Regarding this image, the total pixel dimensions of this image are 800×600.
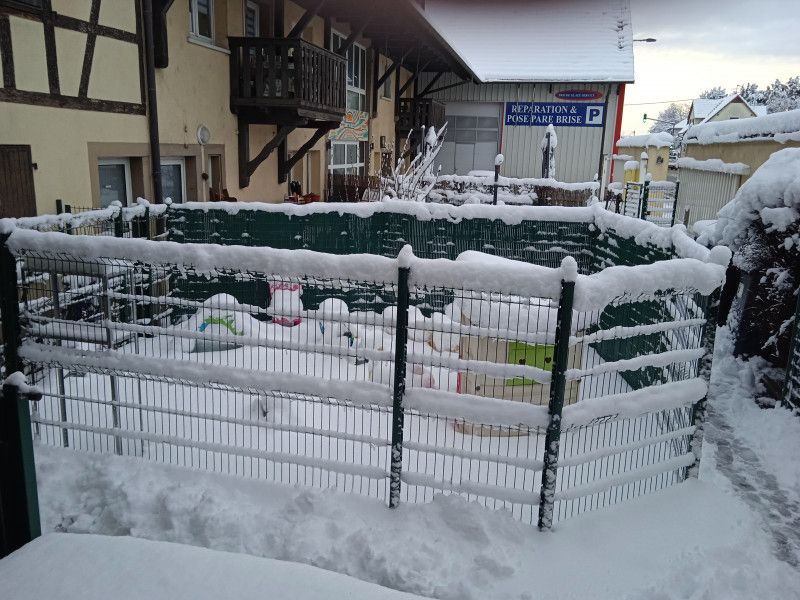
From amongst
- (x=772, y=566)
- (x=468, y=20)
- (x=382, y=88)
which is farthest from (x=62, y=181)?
(x=382, y=88)

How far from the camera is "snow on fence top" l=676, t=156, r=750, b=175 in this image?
38.3 feet

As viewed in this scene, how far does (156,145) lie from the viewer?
838 centimetres

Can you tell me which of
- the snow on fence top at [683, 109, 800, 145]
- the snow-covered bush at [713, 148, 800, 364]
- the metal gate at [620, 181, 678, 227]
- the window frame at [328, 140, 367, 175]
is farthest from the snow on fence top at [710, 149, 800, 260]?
the window frame at [328, 140, 367, 175]

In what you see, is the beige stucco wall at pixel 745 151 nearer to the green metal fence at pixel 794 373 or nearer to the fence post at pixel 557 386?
the green metal fence at pixel 794 373

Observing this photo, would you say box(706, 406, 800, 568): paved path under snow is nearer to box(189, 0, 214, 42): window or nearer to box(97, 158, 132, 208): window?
box(97, 158, 132, 208): window

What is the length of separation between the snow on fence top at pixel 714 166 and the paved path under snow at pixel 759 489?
7874mm

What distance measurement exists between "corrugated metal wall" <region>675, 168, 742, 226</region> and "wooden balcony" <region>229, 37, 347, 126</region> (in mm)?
8107

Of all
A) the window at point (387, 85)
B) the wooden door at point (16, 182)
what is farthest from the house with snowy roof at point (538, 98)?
the wooden door at point (16, 182)

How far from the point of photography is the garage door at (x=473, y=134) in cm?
2836

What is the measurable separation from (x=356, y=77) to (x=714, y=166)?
33.0 feet

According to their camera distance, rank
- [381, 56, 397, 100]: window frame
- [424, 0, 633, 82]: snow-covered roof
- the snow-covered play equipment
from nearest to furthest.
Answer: the snow-covered play equipment
[381, 56, 397, 100]: window frame
[424, 0, 633, 82]: snow-covered roof

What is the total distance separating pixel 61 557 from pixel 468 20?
2.78 metres

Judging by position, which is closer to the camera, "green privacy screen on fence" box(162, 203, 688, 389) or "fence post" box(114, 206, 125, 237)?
"fence post" box(114, 206, 125, 237)

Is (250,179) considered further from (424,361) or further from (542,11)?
(542,11)
